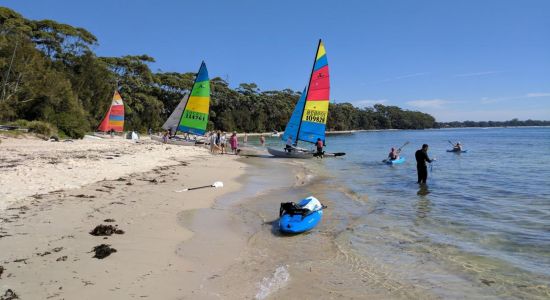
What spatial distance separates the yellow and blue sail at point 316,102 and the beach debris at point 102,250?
70.1 feet

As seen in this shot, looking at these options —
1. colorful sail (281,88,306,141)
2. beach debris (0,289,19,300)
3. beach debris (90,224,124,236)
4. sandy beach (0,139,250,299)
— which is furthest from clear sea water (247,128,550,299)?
colorful sail (281,88,306,141)

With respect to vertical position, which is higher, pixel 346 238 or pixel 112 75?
pixel 112 75

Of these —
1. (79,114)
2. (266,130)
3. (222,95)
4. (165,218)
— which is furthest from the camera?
(266,130)

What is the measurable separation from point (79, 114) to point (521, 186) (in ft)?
121

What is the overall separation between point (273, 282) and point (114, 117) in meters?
42.0

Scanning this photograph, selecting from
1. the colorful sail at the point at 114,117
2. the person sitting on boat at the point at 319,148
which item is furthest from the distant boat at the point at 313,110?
the colorful sail at the point at 114,117

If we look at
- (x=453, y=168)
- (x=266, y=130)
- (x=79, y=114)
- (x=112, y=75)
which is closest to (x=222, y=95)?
(x=266, y=130)

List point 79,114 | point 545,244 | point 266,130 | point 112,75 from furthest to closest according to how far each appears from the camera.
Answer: point 266,130 < point 112,75 < point 79,114 < point 545,244

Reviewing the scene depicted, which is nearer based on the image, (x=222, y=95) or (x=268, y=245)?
(x=268, y=245)

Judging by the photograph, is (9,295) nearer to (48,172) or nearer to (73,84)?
(48,172)

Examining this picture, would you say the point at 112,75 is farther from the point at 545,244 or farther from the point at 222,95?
the point at 545,244

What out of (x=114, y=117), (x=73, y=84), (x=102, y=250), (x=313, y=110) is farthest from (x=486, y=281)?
(x=73, y=84)

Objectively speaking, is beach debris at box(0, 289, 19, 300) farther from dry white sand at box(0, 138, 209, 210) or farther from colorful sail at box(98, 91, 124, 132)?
colorful sail at box(98, 91, 124, 132)

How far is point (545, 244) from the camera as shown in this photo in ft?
27.7
